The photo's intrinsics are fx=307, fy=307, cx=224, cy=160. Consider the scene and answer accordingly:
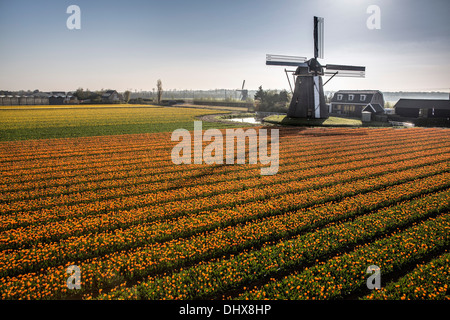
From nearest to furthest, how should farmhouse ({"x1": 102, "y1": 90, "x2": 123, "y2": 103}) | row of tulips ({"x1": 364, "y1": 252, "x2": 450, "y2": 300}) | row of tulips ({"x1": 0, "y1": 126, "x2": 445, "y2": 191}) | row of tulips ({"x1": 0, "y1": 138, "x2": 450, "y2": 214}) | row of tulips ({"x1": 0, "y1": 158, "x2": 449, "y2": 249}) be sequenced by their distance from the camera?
row of tulips ({"x1": 364, "y1": 252, "x2": 450, "y2": 300})
row of tulips ({"x1": 0, "y1": 158, "x2": 449, "y2": 249})
row of tulips ({"x1": 0, "y1": 138, "x2": 450, "y2": 214})
row of tulips ({"x1": 0, "y1": 126, "x2": 445, "y2": 191})
farmhouse ({"x1": 102, "y1": 90, "x2": 123, "y2": 103})

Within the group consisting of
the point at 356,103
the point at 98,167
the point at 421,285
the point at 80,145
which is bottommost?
the point at 421,285

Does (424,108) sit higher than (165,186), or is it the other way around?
(424,108)

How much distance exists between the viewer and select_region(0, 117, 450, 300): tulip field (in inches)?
300

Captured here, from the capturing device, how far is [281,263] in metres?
8.47

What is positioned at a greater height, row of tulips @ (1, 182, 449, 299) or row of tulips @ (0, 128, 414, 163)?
row of tulips @ (0, 128, 414, 163)

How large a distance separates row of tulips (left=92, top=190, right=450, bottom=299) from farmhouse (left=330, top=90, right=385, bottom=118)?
2646 inches

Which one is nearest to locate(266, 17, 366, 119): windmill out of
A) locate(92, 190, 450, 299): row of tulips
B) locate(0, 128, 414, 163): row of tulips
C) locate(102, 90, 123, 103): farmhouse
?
locate(0, 128, 414, 163): row of tulips

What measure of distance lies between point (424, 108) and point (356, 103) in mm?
14419

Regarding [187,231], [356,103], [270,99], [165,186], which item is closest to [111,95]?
[270,99]

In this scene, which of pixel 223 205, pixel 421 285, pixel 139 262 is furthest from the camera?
pixel 223 205

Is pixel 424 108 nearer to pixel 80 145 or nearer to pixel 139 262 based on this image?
pixel 80 145

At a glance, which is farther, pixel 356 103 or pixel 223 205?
pixel 356 103

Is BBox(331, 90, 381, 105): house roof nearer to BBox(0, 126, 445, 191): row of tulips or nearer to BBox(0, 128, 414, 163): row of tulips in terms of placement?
BBox(0, 128, 414, 163): row of tulips
